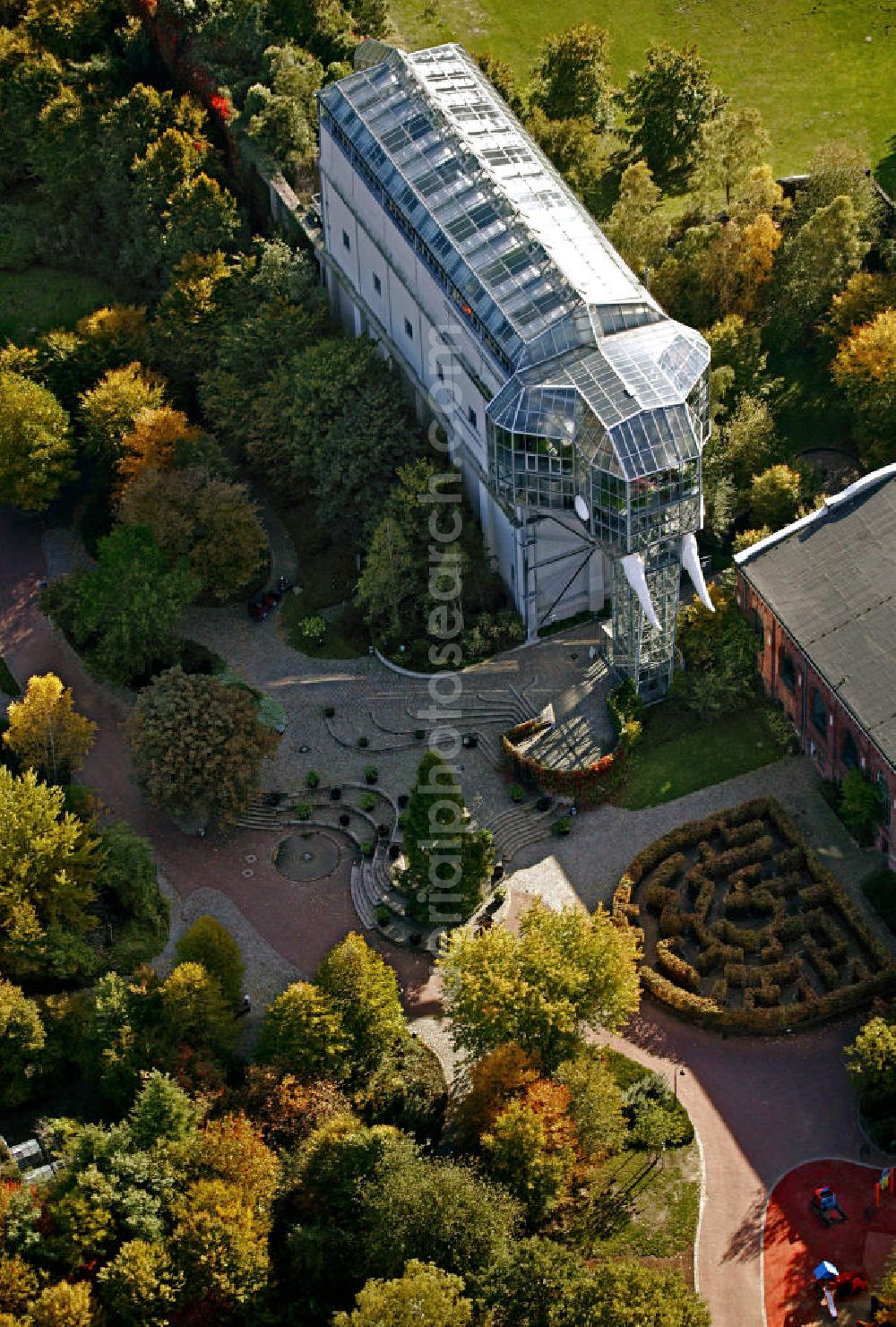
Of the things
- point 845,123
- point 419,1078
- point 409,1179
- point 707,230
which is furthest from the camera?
point 845,123

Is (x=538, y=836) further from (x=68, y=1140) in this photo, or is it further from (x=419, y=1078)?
(x=68, y=1140)

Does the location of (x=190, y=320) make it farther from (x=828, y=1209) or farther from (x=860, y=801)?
(x=828, y=1209)

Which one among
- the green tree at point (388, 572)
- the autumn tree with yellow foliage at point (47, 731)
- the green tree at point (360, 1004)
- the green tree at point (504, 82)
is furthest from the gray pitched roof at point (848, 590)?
the green tree at point (504, 82)

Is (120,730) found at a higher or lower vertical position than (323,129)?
lower

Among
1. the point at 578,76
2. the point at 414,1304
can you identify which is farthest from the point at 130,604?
the point at 578,76

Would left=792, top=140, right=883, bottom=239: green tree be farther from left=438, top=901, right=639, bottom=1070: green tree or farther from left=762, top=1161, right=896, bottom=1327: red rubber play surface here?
left=762, top=1161, right=896, bottom=1327: red rubber play surface

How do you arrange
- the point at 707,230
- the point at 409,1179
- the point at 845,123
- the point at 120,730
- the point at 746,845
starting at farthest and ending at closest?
the point at 845,123 < the point at 707,230 < the point at 120,730 < the point at 746,845 < the point at 409,1179

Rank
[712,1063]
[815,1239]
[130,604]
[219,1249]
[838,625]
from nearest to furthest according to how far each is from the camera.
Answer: [219,1249]
[815,1239]
[712,1063]
[838,625]
[130,604]

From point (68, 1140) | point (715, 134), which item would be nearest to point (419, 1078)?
point (68, 1140)
